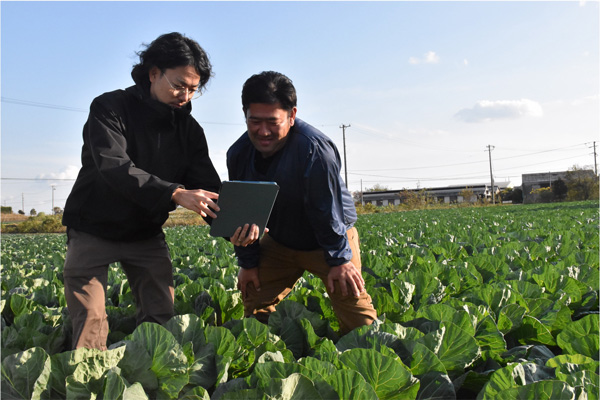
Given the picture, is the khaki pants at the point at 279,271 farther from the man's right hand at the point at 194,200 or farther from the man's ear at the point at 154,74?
the man's ear at the point at 154,74

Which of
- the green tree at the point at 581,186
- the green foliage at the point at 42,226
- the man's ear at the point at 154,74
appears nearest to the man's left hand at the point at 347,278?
the man's ear at the point at 154,74

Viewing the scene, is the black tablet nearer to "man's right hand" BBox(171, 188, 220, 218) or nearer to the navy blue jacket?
"man's right hand" BBox(171, 188, 220, 218)

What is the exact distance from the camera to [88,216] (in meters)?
2.38

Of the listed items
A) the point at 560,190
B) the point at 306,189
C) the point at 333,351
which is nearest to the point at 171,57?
the point at 306,189

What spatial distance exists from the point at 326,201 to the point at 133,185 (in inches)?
36.4

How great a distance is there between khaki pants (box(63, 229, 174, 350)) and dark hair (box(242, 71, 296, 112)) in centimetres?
99

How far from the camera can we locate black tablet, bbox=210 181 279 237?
2.09 metres

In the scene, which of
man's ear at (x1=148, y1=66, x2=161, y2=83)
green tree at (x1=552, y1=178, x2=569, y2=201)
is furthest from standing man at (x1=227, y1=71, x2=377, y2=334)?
green tree at (x1=552, y1=178, x2=569, y2=201)

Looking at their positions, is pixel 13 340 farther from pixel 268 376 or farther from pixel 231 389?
pixel 268 376

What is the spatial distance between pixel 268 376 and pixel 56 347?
1523mm

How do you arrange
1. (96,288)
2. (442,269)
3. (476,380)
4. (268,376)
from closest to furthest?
(268,376)
(476,380)
(96,288)
(442,269)

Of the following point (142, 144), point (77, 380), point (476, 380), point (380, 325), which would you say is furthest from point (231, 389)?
point (142, 144)

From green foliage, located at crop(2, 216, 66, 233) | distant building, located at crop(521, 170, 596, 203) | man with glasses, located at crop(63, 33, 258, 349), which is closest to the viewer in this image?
man with glasses, located at crop(63, 33, 258, 349)

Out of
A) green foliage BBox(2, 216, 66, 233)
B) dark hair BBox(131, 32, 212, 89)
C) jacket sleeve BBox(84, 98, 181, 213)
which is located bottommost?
green foliage BBox(2, 216, 66, 233)
